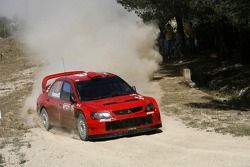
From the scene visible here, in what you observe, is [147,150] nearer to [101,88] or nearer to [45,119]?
[101,88]

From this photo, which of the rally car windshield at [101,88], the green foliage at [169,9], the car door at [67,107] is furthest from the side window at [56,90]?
the green foliage at [169,9]

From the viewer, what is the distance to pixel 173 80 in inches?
1109

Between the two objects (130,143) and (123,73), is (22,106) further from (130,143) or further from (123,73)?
(130,143)

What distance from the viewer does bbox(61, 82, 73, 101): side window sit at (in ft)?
47.4

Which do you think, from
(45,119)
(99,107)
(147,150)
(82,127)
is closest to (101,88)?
(99,107)

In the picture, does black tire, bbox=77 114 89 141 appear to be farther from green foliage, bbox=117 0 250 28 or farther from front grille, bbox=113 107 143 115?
green foliage, bbox=117 0 250 28

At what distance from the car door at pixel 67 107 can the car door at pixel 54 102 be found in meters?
0.24

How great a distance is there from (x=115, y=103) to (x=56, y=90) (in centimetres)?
251

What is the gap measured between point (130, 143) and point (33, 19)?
1895 centimetres

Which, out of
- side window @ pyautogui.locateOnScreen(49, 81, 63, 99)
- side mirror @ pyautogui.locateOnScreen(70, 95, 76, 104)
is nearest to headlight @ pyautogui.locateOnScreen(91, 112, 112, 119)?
side mirror @ pyautogui.locateOnScreen(70, 95, 76, 104)

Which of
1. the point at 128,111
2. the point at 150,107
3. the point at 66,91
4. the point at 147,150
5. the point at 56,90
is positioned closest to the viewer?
the point at 147,150

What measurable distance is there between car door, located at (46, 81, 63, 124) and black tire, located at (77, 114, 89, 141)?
1.38 metres

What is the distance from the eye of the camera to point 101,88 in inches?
565

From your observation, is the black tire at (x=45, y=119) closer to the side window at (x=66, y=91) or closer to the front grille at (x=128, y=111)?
the side window at (x=66, y=91)
